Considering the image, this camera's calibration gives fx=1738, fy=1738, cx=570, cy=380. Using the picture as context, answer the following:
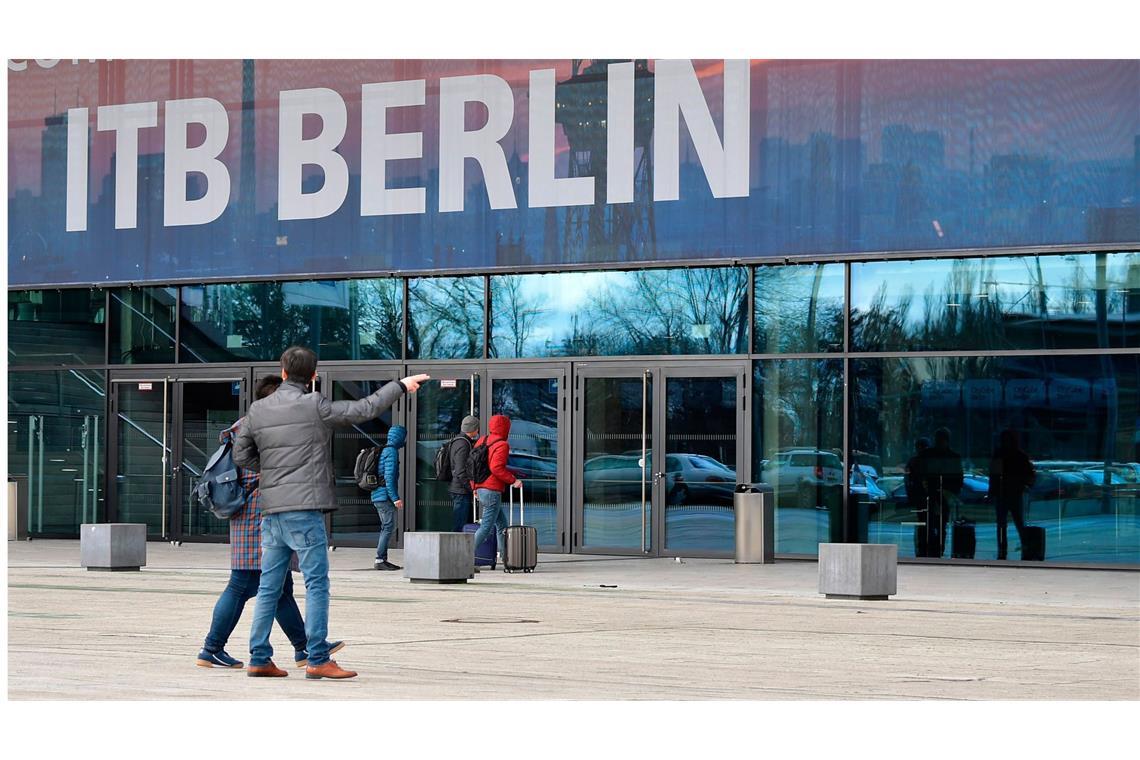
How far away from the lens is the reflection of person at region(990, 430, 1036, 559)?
867 inches

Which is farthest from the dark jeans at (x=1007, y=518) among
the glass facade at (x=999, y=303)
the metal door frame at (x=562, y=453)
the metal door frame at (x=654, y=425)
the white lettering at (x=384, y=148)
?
the white lettering at (x=384, y=148)

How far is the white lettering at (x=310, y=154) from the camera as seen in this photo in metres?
25.3

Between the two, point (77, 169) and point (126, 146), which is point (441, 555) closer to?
point (126, 146)

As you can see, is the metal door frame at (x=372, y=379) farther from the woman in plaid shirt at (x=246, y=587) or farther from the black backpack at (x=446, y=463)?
the woman in plaid shirt at (x=246, y=587)

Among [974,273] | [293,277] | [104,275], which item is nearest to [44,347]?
[104,275]

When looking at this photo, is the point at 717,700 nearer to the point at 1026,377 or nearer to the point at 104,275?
the point at 1026,377

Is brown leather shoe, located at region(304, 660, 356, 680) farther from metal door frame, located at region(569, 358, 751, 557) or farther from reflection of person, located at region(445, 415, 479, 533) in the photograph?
metal door frame, located at region(569, 358, 751, 557)

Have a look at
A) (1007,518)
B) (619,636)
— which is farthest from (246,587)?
(1007,518)

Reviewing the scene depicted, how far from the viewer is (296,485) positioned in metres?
10.1

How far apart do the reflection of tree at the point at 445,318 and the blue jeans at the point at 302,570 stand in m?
14.5

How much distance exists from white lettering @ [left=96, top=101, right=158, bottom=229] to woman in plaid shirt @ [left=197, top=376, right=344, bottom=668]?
16.9 metres

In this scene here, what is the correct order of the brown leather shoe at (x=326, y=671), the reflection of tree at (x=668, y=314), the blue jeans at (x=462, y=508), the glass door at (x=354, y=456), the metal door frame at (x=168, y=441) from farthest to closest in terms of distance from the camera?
the metal door frame at (x=168, y=441), the glass door at (x=354, y=456), the reflection of tree at (x=668, y=314), the blue jeans at (x=462, y=508), the brown leather shoe at (x=326, y=671)

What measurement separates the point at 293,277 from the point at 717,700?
56.7 ft

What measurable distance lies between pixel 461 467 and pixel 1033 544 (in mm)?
7401
